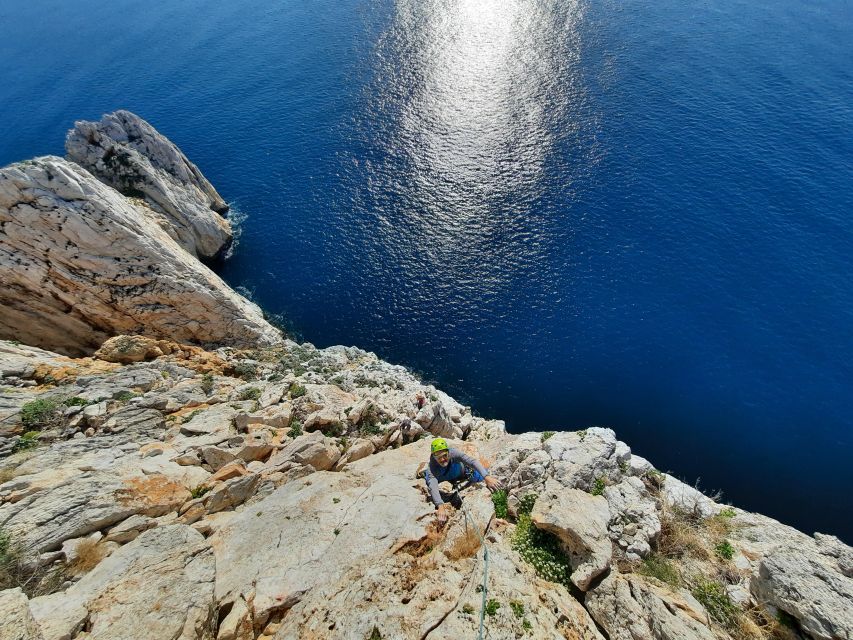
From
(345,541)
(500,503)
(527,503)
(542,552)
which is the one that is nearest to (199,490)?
(345,541)

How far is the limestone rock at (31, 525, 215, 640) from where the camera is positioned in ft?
47.2

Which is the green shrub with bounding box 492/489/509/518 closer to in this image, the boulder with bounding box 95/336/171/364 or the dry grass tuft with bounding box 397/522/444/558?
the dry grass tuft with bounding box 397/522/444/558

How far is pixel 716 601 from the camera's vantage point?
17.1m

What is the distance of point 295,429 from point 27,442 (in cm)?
1461

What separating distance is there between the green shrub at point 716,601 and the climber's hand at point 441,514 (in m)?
10.2

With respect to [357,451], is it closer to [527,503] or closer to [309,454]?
[309,454]

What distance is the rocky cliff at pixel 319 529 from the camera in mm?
15578

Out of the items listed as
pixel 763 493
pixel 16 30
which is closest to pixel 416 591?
pixel 763 493

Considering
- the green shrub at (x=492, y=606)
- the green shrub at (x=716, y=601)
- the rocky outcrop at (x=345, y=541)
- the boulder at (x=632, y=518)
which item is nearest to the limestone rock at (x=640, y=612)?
the rocky outcrop at (x=345, y=541)

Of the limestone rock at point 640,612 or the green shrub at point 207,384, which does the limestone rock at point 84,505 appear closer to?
the green shrub at point 207,384

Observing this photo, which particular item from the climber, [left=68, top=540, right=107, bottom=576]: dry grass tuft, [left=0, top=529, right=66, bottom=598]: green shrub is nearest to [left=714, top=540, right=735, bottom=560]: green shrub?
the climber

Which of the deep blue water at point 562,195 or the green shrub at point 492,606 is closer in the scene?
the green shrub at point 492,606

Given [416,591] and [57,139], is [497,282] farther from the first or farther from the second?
[57,139]

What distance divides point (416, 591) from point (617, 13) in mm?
135643
